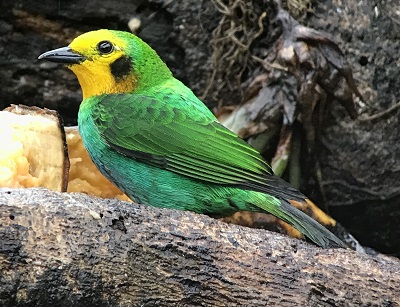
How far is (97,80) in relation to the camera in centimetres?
325

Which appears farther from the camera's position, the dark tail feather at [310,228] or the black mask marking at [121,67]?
the black mask marking at [121,67]

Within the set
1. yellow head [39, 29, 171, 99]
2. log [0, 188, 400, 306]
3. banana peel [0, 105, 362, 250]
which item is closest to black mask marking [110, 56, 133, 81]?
yellow head [39, 29, 171, 99]

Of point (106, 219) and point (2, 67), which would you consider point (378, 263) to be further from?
point (2, 67)

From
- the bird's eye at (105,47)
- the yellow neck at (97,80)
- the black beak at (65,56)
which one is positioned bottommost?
the yellow neck at (97,80)

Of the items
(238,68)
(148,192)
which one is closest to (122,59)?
(148,192)

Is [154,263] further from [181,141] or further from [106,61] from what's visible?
[106,61]

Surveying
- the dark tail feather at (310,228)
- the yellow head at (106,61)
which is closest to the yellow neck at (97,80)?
the yellow head at (106,61)

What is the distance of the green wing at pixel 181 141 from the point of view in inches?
108

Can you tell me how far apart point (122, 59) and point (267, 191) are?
1.08 metres

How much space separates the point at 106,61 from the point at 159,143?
1.77 feet

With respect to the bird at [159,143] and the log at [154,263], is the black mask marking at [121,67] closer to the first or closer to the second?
the bird at [159,143]

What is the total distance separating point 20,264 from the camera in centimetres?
179

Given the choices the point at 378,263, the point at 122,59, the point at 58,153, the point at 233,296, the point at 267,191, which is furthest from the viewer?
the point at 122,59

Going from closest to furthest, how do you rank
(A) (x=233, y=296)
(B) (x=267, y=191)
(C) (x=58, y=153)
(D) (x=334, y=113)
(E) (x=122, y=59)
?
1. (A) (x=233, y=296)
2. (B) (x=267, y=191)
3. (C) (x=58, y=153)
4. (E) (x=122, y=59)
5. (D) (x=334, y=113)
